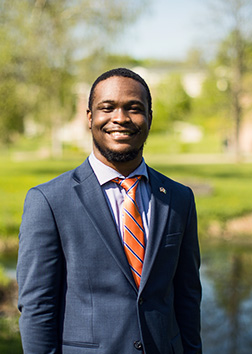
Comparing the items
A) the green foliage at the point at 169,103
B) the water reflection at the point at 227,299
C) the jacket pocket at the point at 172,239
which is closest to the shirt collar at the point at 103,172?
the jacket pocket at the point at 172,239

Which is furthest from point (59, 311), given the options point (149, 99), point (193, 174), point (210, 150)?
point (210, 150)

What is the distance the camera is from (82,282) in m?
Answer: 2.18

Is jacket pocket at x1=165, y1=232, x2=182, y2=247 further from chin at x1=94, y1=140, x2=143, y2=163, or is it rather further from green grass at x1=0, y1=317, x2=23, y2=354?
green grass at x1=0, y1=317, x2=23, y2=354

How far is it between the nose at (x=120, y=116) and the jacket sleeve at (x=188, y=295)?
63cm

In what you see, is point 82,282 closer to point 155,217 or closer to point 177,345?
point 155,217

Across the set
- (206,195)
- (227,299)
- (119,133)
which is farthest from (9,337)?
(206,195)

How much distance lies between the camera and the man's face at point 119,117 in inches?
90.7

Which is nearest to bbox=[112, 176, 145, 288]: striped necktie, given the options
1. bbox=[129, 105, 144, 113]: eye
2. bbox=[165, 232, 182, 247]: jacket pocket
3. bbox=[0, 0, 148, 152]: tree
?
bbox=[165, 232, 182, 247]: jacket pocket

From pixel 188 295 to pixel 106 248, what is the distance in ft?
2.02

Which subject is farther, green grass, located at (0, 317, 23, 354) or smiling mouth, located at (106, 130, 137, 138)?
green grass, located at (0, 317, 23, 354)

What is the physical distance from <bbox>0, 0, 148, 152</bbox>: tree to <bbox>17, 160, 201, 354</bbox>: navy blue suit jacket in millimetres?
16654

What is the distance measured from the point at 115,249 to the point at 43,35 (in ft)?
58.0

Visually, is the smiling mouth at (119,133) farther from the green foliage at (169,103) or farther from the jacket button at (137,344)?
the green foliage at (169,103)

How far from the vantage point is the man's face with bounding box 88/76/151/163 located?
2.30m
